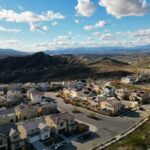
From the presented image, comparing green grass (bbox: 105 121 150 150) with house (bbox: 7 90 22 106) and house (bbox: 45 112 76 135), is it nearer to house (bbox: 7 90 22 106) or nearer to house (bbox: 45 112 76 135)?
house (bbox: 45 112 76 135)

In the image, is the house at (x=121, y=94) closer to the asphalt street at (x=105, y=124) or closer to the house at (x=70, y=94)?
the asphalt street at (x=105, y=124)

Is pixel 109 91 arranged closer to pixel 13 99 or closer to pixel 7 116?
pixel 13 99

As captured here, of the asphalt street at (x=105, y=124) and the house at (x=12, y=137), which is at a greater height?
the house at (x=12, y=137)

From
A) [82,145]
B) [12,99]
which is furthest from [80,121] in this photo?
[12,99]

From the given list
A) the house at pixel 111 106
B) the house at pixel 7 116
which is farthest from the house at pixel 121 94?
the house at pixel 7 116

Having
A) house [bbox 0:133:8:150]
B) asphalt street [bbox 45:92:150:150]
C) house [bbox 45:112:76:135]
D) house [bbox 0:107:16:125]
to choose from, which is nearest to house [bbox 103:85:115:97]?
asphalt street [bbox 45:92:150:150]
